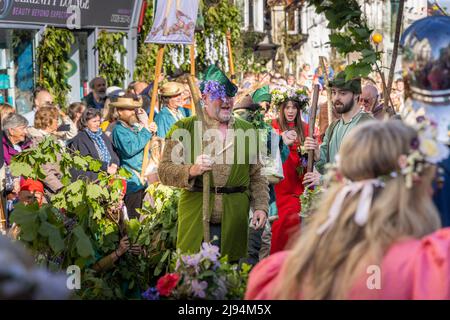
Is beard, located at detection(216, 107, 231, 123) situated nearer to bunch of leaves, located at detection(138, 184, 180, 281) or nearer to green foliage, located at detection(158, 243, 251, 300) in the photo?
bunch of leaves, located at detection(138, 184, 180, 281)

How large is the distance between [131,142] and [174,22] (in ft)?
6.10

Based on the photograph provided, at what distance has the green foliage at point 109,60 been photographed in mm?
19516

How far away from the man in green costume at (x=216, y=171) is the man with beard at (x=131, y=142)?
3422mm

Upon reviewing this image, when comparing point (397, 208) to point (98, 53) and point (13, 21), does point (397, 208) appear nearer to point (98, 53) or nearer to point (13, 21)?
point (13, 21)

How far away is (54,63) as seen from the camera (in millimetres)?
17703

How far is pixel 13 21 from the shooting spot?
1686 centimetres

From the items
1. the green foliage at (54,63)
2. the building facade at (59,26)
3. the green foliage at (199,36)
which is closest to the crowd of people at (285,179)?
the building facade at (59,26)

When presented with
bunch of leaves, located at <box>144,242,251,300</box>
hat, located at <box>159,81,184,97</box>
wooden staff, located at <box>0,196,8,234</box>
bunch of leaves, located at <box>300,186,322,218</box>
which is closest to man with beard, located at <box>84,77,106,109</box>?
hat, located at <box>159,81,184,97</box>

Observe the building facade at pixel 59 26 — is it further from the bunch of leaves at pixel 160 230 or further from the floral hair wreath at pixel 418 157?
the floral hair wreath at pixel 418 157

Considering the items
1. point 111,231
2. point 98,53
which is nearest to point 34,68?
point 98,53

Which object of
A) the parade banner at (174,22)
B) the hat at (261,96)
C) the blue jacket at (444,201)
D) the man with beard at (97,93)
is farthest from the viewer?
the man with beard at (97,93)

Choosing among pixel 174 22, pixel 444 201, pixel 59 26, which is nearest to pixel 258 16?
pixel 59 26

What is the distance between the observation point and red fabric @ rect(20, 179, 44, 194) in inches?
324

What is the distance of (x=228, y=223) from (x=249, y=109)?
3.18 m
